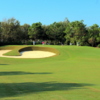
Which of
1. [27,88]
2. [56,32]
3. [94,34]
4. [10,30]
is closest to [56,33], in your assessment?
[56,32]

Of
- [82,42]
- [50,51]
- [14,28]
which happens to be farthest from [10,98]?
[14,28]

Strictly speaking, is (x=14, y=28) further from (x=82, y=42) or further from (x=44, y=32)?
(x=82, y=42)

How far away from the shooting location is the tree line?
58.7 m

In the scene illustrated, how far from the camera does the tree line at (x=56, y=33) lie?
58737mm

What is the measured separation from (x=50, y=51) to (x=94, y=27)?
31.1m

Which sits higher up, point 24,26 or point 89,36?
point 24,26

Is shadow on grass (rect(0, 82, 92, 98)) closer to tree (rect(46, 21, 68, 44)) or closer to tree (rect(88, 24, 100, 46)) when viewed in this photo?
tree (rect(88, 24, 100, 46))

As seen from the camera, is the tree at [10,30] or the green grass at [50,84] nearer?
the green grass at [50,84]

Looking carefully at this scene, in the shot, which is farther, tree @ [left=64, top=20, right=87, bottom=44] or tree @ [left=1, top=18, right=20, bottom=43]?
tree @ [left=1, top=18, right=20, bottom=43]

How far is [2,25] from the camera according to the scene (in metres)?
70.5

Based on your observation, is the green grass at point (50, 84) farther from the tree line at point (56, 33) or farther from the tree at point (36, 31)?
the tree at point (36, 31)

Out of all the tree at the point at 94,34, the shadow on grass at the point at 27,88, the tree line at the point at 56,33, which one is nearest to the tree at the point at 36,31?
the tree line at the point at 56,33

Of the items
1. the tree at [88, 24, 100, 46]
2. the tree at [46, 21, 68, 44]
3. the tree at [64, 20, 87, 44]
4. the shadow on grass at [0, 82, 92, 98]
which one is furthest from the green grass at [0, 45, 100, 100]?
the tree at [46, 21, 68, 44]

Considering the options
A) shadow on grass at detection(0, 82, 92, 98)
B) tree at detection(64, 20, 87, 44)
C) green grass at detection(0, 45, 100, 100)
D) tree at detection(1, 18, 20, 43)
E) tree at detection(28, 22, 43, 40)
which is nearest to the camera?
green grass at detection(0, 45, 100, 100)
